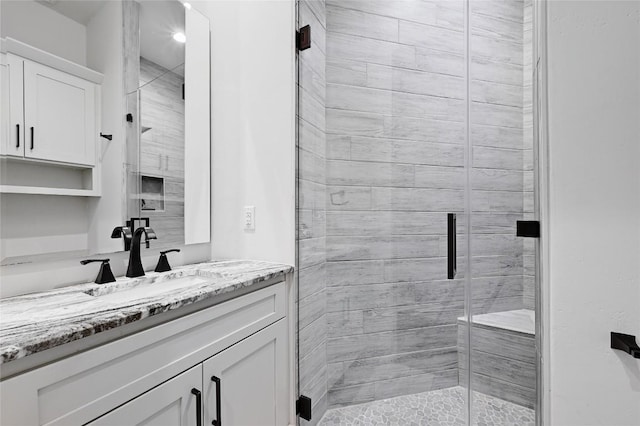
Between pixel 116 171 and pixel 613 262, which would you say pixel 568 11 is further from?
pixel 116 171

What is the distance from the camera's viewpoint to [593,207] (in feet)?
3.39

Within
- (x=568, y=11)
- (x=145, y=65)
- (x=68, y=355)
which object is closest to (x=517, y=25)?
(x=568, y=11)

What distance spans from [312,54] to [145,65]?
814 millimetres

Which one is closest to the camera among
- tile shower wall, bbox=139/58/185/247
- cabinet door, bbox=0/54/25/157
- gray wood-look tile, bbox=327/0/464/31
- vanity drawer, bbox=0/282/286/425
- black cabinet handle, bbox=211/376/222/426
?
vanity drawer, bbox=0/282/286/425

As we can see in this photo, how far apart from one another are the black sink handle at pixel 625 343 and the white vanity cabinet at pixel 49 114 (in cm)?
184

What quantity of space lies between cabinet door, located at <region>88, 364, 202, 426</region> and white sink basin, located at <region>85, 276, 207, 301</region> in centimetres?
27

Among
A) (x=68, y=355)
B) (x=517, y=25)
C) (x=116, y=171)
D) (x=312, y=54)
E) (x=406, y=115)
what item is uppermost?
(x=312, y=54)

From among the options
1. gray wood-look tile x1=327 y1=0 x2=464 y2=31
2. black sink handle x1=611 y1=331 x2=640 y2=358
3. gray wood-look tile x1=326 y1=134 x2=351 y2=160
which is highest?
gray wood-look tile x1=327 y1=0 x2=464 y2=31

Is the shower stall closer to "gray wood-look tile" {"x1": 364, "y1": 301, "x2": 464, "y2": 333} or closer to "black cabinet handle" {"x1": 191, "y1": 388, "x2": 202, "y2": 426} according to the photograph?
"gray wood-look tile" {"x1": 364, "y1": 301, "x2": 464, "y2": 333}

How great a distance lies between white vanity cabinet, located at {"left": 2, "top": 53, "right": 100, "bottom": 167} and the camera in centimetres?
98

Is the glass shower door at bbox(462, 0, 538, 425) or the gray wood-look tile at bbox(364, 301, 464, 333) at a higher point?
the glass shower door at bbox(462, 0, 538, 425)

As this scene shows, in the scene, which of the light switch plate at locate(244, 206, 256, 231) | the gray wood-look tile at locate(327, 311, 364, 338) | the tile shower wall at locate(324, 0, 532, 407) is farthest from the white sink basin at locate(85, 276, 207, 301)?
the gray wood-look tile at locate(327, 311, 364, 338)

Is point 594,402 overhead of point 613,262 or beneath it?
beneath

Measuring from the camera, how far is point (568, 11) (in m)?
1.06
